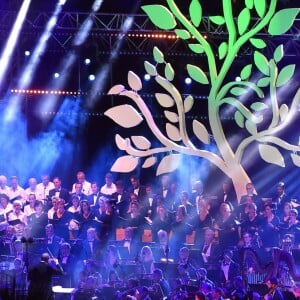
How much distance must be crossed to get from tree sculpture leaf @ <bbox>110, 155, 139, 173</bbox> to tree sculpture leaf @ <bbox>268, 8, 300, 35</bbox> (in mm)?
3840

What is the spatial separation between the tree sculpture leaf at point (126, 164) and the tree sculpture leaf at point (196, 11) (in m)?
3.08

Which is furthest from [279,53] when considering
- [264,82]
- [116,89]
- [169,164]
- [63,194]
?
[63,194]

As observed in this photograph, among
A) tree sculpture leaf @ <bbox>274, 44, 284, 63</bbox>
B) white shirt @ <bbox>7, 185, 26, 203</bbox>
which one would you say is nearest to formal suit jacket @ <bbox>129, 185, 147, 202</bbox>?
white shirt @ <bbox>7, 185, 26, 203</bbox>

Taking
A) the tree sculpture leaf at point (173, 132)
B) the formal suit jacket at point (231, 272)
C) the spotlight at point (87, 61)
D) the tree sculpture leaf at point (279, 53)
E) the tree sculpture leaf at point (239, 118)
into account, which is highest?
the spotlight at point (87, 61)

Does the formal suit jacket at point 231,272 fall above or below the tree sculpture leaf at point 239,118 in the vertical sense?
below

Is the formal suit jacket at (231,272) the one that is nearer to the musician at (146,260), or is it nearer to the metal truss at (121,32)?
the musician at (146,260)

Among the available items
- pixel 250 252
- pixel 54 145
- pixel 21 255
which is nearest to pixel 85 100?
pixel 54 145

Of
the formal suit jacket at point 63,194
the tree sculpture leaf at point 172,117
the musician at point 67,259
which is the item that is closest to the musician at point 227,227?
the tree sculpture leaf at point 172,117

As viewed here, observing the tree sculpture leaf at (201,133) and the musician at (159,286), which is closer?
the musician at (159,286)

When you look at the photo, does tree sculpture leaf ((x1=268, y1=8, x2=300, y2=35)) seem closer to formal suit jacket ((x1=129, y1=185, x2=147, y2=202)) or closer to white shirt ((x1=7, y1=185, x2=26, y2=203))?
formal suit jacket ((x1=129, y1=185, x2=147, y2=202))

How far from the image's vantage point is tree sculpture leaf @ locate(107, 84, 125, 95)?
15.0 meters

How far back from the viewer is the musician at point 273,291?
970 cm

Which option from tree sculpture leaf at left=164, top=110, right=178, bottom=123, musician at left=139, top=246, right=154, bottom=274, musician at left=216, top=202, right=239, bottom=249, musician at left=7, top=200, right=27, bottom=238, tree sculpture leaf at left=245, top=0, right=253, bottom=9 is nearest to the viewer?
musician at left=139, top=246, right=154, bottom=274

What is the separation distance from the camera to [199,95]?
16328 millimetres
